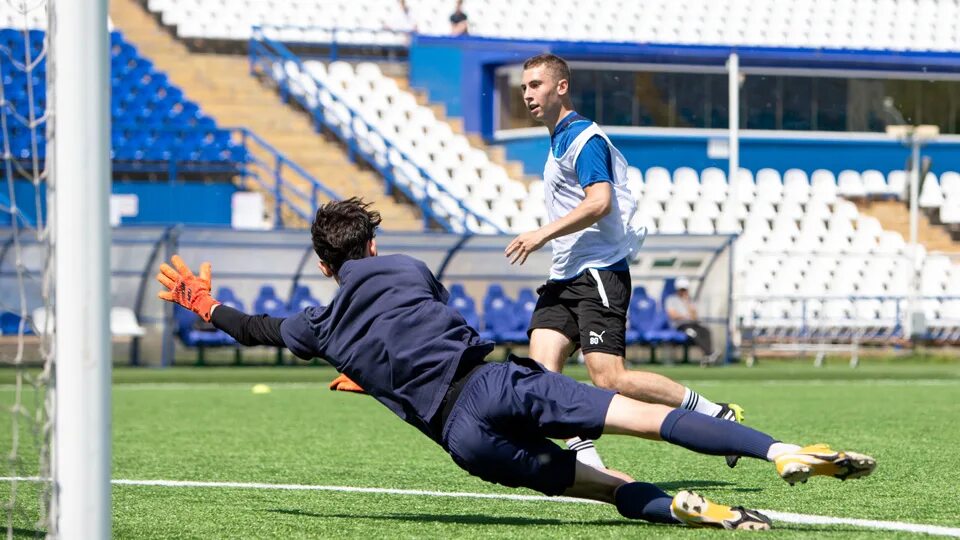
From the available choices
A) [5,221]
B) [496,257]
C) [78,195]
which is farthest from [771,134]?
[78,195]

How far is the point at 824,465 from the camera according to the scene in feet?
15.4

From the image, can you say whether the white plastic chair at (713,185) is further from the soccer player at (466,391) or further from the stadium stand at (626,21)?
the soccer player at (466,391)

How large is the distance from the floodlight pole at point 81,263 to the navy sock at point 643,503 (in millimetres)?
1970

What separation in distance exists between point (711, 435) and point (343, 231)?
1486 millimetres

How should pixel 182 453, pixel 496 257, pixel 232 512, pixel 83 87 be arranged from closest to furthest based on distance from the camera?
1. pixel 83 87
2. pixel 232 512
3. pixel 182 453
4. pixel 496 257

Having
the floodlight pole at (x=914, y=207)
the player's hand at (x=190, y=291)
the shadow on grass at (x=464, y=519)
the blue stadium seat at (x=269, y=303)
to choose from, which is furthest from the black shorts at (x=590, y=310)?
the floodlight pole at (x=914, y=207)

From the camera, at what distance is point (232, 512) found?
5996 mm

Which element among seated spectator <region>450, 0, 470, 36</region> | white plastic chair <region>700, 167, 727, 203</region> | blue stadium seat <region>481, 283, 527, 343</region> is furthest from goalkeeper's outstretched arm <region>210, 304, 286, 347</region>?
seated spectator <region>450, 0, 470, 36</region>

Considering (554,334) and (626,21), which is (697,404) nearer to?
(554,334)

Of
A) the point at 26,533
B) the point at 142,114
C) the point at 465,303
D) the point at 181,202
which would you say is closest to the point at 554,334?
the point at 26,533

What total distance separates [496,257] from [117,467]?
13092 mm

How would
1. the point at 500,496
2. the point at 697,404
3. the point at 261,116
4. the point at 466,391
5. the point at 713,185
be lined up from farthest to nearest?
the point at 713,185 < the point at 261,116 < the point at 697,404 < the point at 500,496 < the point at 466,391

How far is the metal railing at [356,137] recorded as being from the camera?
25031 mm

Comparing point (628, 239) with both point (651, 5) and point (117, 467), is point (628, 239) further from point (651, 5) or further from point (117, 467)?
point (651, 5)
